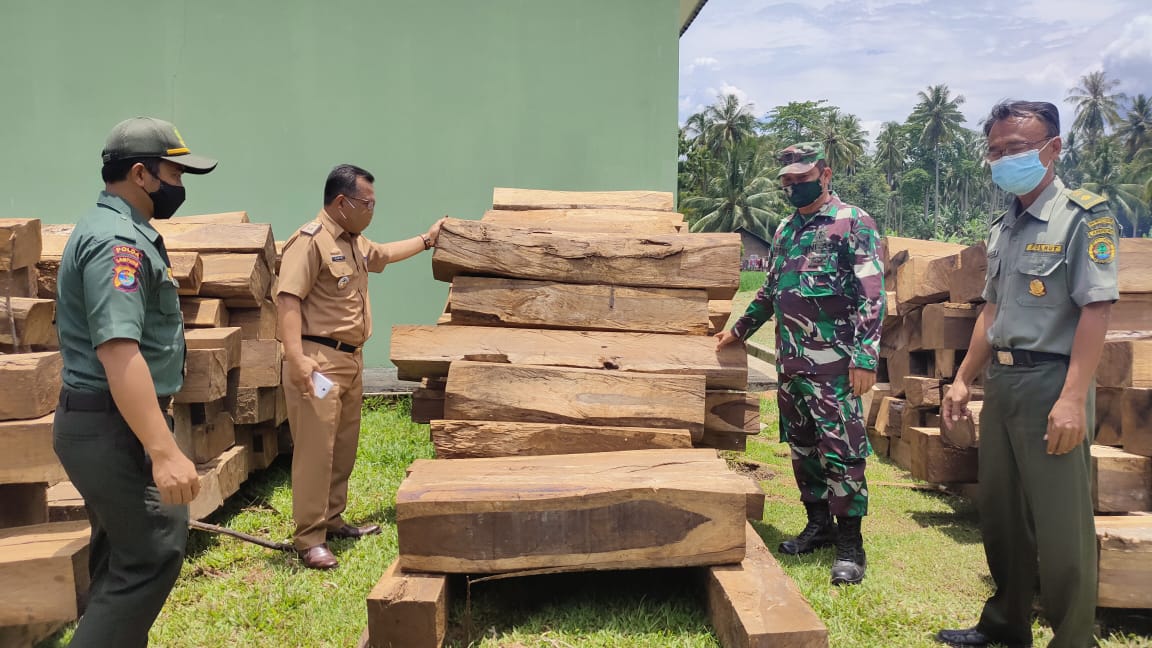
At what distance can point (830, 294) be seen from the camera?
3799 millimetres

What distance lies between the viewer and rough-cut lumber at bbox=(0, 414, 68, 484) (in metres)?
2.77

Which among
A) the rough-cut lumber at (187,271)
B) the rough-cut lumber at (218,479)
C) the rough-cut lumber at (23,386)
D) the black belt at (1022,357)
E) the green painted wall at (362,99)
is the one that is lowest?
the rough-cut lumber at (218,479)

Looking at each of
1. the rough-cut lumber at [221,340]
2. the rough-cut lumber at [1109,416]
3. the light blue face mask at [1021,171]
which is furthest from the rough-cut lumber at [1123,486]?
the rough-cut lumber at [221,340]

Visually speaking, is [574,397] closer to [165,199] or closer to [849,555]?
[849,555]

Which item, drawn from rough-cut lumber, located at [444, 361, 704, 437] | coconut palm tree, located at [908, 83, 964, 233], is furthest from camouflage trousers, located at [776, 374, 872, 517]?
coconut palm tree, located at [908, 83, 964, 233]

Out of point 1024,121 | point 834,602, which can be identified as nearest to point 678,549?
point 834,602

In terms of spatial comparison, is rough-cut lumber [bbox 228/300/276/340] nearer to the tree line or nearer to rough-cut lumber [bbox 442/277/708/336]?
rough-cut lumber [bbox 442/277/708/336]

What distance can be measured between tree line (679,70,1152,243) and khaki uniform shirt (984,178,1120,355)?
3943cm

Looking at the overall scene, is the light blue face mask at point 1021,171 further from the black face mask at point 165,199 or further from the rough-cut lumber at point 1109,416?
the black face mask at point 165,199

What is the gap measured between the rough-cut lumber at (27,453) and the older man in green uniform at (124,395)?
1.61ft

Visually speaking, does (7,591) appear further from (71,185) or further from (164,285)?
(71,185)

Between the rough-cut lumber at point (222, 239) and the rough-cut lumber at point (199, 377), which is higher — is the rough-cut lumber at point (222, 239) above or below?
above

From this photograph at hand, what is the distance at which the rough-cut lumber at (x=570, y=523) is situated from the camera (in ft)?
9.36

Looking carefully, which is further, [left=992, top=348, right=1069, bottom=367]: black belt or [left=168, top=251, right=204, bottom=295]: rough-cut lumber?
[left=168, top=251, right=204, bottom=295]: rough-cut lumber
